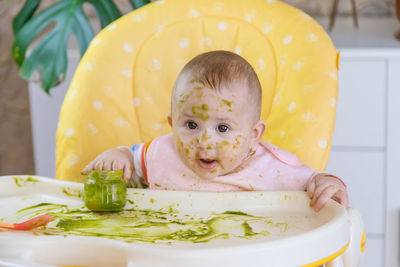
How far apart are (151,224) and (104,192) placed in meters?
0.11

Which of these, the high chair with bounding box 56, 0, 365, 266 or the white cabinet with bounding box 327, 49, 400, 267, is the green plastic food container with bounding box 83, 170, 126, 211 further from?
the white cabinet with bounding box 327, 49, 400, 267

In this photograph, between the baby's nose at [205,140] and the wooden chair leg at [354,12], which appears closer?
the baby's nose at [205,140]

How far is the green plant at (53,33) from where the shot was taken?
1.66 m

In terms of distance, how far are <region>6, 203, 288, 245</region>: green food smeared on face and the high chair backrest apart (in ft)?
0.86

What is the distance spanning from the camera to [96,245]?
74 centimetres

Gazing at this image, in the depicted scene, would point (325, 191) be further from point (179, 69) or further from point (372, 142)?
point (372, 142)

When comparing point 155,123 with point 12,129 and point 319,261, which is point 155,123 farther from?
point 12,129

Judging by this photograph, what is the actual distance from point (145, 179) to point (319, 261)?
478 mm

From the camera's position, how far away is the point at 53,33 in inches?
65.9

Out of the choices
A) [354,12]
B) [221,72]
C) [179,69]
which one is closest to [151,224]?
[221,72]

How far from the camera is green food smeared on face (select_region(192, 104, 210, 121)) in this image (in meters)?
0.95

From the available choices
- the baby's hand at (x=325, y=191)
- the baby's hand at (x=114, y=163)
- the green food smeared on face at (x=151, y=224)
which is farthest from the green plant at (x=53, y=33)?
the baby's hand at (x=325, y=191)

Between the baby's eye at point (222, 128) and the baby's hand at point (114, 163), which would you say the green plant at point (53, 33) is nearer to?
the baby's hand at point (114, 163)

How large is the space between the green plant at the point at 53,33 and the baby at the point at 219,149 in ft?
2.09
